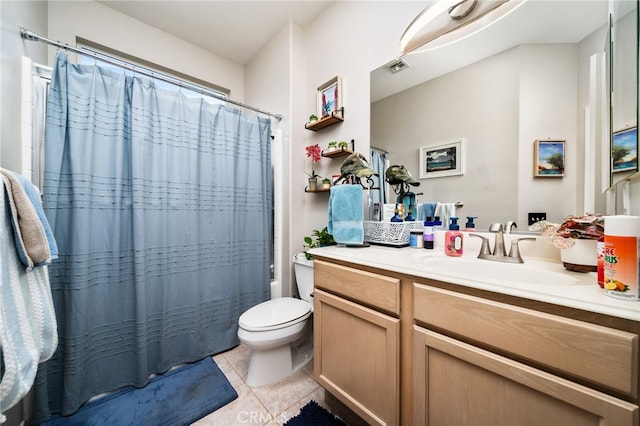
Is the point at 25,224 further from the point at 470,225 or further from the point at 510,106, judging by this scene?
the point at 510,106

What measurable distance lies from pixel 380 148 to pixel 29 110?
5.88 feet

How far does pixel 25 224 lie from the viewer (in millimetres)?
665

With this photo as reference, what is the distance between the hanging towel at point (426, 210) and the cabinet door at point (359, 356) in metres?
0.65

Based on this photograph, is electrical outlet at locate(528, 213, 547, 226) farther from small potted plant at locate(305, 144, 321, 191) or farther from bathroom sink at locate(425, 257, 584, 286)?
small potted plant at locate(305, 144, 321, 191)

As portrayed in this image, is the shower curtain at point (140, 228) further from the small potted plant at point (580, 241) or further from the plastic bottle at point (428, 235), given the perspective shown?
the small potted plant at point (580, 241)

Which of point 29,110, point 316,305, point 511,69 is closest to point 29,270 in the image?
point 29,110

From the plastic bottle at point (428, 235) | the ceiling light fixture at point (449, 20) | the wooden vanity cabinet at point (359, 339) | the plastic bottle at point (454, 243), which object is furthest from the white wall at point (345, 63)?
the wooden vanity cabinet at point (359, 339)

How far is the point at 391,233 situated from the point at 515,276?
52cm

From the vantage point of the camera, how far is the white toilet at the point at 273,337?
4.00 feet

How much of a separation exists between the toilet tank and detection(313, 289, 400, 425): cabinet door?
0.48m

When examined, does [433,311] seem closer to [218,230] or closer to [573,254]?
[573,254]

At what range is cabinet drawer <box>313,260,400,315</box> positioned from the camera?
0.81 meters

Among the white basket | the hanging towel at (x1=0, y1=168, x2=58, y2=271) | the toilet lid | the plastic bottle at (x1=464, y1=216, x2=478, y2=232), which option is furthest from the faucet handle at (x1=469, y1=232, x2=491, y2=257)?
the hanging towel at (x1=0, y1=168, x2=58, y2=271)

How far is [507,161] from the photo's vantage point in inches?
39.2
